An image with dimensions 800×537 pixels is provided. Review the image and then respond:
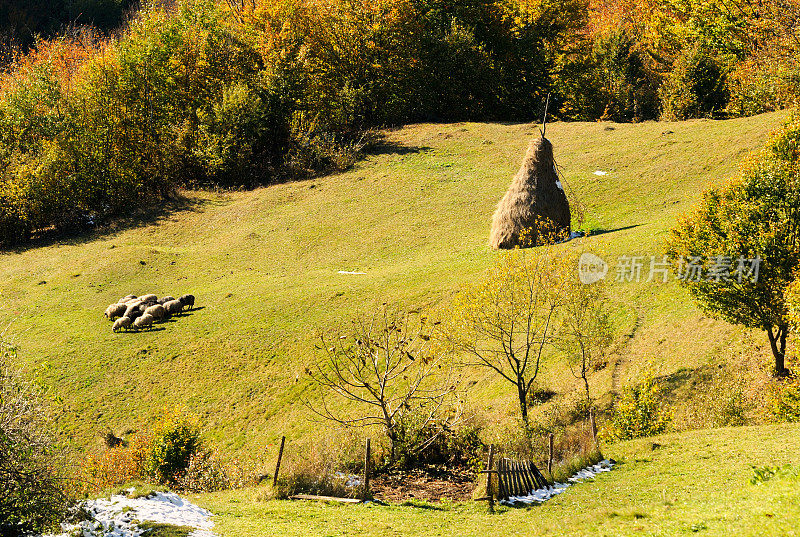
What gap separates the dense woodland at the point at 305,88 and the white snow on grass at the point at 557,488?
159 ft

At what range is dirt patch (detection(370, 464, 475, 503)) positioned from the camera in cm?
2091

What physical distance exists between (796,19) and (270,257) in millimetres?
41999

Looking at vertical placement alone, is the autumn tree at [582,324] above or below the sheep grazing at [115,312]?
above

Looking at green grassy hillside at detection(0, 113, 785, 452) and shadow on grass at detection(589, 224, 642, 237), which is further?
shadow on grass at detection(589, 224, 642, 237)

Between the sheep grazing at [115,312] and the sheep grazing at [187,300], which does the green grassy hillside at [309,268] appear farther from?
→ the sheep grazing at [187,300]

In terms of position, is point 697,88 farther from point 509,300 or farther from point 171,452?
point 171,452

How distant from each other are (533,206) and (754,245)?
17517mm

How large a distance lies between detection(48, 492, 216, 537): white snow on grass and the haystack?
27578 mm

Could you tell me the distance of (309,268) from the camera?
160 feet

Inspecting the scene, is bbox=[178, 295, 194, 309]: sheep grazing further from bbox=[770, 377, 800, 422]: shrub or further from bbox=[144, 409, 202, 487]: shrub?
bbox=[770, 377, 800, 422]: shrub

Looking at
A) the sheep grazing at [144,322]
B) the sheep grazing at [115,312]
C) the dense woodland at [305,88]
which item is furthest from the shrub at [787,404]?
the dense woodland at [305,88]

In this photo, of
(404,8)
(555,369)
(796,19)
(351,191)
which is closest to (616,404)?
(555,369)

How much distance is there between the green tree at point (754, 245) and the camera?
24.3m

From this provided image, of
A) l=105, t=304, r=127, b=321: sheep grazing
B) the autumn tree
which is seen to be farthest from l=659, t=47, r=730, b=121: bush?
l=105, t=304, r=127, b=321: sheep grazing
